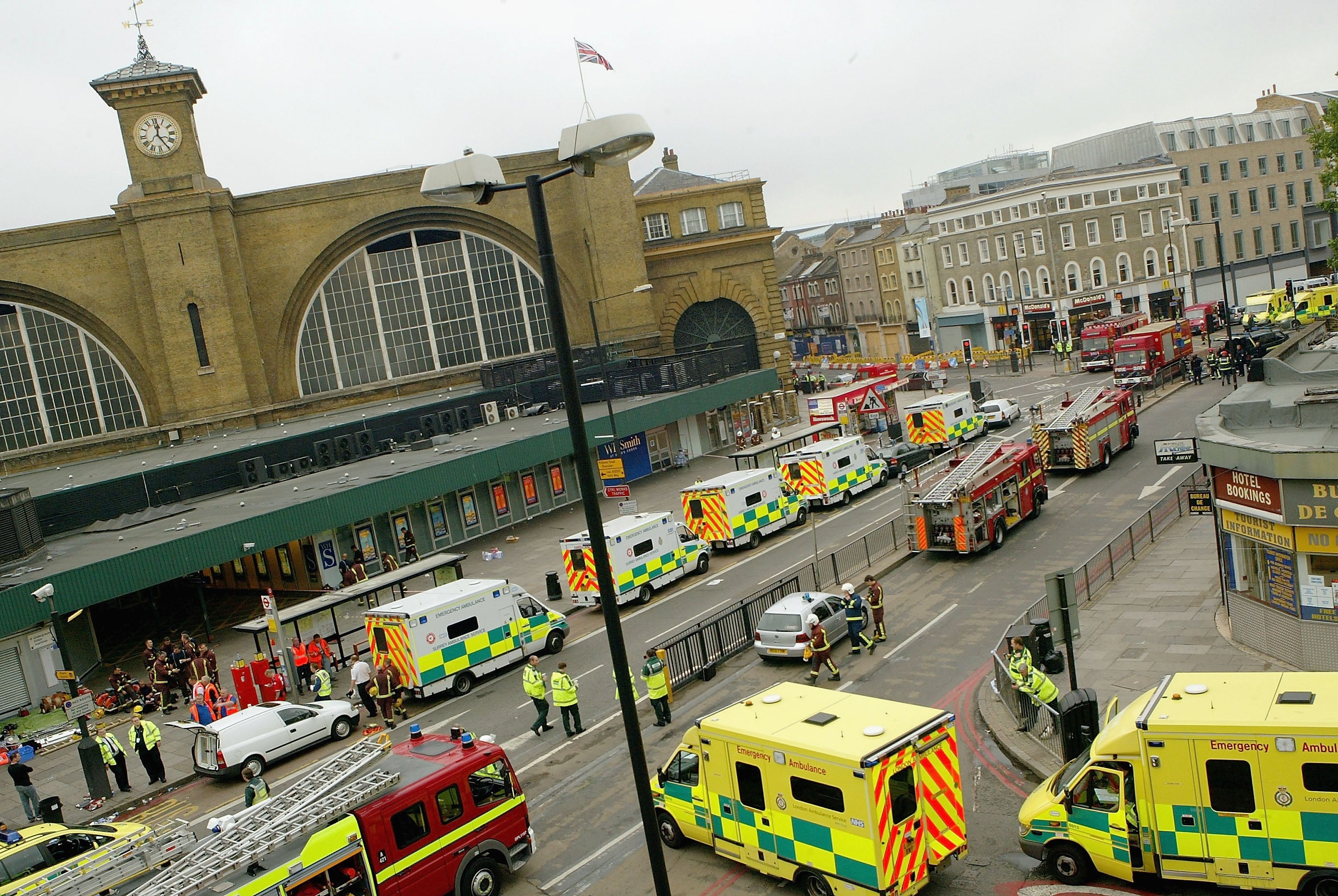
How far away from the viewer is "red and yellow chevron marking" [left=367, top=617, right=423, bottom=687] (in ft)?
68.8

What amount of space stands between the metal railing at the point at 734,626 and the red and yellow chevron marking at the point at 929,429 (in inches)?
552

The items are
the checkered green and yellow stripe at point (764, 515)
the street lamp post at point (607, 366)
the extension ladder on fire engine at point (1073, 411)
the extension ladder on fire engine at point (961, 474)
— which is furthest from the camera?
the extension ladder on fire engine at point (1073, 411)

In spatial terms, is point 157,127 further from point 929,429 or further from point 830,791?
point 830,791

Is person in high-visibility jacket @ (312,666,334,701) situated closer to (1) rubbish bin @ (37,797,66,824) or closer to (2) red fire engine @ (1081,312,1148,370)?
(1) rubbish bin @ (37,797,66,824)

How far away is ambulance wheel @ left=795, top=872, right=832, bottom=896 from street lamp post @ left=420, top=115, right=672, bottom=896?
3.13 m

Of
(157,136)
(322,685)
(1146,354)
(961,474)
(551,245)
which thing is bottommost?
(322,685)

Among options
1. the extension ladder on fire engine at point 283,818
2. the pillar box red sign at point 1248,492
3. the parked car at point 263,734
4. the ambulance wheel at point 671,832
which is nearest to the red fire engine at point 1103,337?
the pillar box red sign at point 1248,492

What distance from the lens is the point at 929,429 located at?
39469 mm

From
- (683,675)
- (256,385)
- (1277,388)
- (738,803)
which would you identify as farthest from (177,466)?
(1277,388)

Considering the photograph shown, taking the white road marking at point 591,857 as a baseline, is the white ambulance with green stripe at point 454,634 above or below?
above

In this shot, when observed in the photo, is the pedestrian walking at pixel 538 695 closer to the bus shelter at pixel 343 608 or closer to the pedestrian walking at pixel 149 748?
the bus shelter at pixel 343 608

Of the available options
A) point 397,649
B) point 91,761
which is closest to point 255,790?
point 91,761

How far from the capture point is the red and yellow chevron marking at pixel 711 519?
30.0 meters

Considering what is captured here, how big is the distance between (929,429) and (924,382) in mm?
19320
